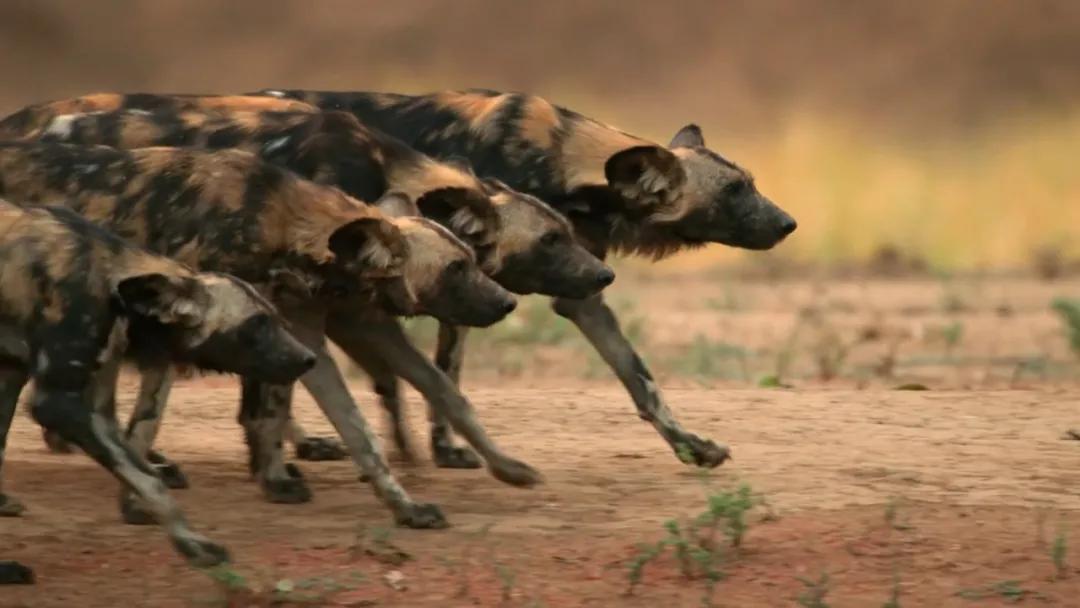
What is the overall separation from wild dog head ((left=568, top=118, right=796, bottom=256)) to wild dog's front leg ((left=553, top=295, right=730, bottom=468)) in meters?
0.34

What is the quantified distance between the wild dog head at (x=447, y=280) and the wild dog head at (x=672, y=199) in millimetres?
1001

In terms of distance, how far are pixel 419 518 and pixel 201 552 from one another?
78 centimetres

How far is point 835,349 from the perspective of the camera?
11969mm

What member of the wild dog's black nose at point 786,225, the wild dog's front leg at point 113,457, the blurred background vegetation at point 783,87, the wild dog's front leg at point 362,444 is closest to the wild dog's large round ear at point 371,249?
the wild dog's front leg at point 362,444

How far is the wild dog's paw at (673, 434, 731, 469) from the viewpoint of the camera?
7309mm

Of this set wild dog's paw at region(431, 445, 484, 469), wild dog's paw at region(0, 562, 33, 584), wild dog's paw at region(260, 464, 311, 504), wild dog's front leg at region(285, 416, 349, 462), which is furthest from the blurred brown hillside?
wild dog's paw at region(0, 562, 33, 584)

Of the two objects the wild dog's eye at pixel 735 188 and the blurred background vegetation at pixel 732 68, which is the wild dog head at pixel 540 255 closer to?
the wild dog's eye at pixel 735 188

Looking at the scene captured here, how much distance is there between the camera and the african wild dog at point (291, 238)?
6.34 meters

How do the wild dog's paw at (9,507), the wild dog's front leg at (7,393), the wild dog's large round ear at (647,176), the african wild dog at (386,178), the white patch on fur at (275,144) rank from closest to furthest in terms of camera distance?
1. the wild dog's front leg at (7,393)
2. the wild dog's paw at (9,507)
3. the african wild dog at (386,178)
4. the white patch on fur at (275,144)
5. the wild dog's large round ear at (647,176)

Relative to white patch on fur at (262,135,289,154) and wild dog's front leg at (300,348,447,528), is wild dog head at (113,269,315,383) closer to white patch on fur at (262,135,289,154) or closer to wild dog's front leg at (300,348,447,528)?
wild dog's front leg at (300,348,447,528)

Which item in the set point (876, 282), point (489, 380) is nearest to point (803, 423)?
point (489, 380)

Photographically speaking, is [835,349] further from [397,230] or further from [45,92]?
[45,92]

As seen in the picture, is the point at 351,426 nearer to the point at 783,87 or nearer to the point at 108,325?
the point at 108,325

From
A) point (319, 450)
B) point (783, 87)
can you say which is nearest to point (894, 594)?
point (319, 450)
